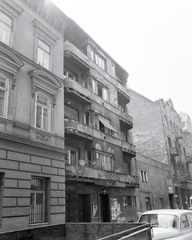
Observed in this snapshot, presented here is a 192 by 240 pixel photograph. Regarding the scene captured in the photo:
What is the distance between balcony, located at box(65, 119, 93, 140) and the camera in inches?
539

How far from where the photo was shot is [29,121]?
10508mm

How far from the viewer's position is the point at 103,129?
18.2m

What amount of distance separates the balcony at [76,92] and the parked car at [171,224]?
9.20m

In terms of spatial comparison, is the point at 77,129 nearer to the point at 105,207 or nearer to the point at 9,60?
the point at 9,60

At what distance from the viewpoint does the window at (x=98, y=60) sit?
64.3ft

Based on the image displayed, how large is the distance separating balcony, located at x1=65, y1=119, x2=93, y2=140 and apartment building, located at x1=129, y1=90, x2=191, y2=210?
11.6 meters

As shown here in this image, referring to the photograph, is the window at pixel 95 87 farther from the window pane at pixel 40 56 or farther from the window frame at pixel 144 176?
the window frame at pixel 144 176

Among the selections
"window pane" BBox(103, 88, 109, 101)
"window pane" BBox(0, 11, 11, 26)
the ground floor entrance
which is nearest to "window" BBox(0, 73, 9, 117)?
"window pane" BBox(0, 11, 11, 26)

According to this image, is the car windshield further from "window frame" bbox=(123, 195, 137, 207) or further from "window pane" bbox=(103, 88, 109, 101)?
"window pane" bbox=(103, 88, 109, 101)

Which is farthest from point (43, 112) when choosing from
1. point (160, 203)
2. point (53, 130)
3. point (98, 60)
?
point (160, 203)

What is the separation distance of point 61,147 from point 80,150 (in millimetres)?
3580

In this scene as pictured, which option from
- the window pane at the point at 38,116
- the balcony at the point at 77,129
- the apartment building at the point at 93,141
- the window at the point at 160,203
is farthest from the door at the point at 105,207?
the window at the point at 160,203

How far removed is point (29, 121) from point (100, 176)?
21.6 ft

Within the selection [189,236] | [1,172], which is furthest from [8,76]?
[189,236]
